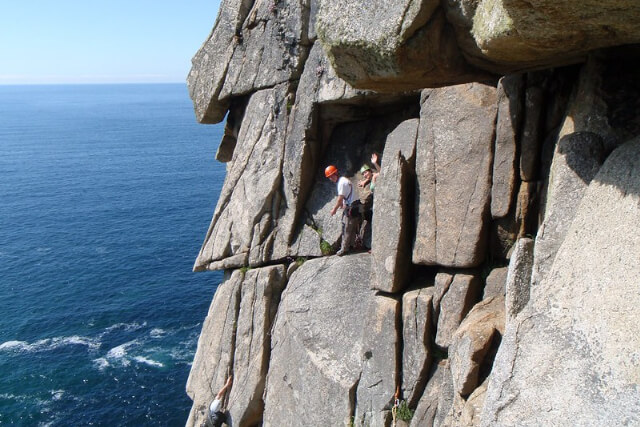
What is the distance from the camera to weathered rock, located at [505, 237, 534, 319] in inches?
537

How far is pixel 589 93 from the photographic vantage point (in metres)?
13.6

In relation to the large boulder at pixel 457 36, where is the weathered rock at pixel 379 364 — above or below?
below

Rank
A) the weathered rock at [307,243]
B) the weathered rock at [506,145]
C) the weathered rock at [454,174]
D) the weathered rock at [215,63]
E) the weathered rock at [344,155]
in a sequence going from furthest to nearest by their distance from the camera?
the weathered rock at [215,63], the weathered rock at [307,243], the weathered rock at [344,155], the weathered rock at [454,174], the weathered rock at [506,145]

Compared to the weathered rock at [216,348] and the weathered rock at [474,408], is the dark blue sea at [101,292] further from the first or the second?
the weathered rock at [474,408]

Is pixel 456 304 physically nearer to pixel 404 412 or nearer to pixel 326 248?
pixel 404 412

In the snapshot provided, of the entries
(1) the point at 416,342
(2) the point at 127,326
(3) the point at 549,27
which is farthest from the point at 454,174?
(2) the point at 127,326

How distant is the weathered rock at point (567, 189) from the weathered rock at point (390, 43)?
3.24 metres

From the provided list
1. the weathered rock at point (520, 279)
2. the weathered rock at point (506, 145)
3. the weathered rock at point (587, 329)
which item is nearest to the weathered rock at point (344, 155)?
the weathered rock at point (506, 145)

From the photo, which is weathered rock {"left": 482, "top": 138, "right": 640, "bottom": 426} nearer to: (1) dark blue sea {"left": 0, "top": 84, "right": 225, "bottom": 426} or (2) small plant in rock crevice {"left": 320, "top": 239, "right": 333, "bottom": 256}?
(2) small plant in rock crevice {"left": 320, "top": 239, "right": 333, "bottom": 256}

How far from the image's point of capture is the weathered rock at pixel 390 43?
12181 mm

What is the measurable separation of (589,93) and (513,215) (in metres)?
5.06

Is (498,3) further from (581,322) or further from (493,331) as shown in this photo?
(493,331)

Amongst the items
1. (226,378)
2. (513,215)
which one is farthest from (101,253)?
(513,215)

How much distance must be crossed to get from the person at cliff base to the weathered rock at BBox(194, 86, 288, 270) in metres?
3.87
